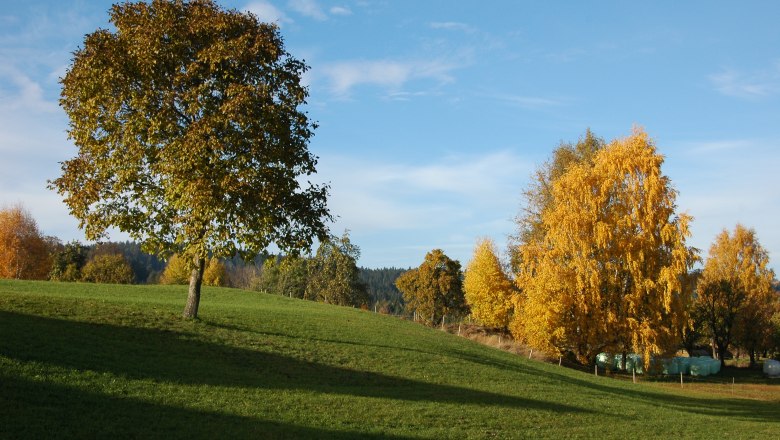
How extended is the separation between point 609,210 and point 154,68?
32.9 m

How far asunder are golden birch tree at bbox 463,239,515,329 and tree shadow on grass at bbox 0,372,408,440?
47.2 meters

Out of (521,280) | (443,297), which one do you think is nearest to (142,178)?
(521,280)

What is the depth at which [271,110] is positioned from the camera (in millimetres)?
22109

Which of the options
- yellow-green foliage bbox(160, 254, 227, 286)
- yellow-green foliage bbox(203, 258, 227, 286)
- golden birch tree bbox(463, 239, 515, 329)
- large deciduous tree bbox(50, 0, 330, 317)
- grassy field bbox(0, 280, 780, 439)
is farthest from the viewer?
yellow-green foliage bbox(203, 258, 227, 286)

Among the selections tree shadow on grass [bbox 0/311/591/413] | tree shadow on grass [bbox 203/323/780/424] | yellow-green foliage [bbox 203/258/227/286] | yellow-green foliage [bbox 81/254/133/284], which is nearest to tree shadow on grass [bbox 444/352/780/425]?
tree shadow on grass [bbox 203/323/780/424]

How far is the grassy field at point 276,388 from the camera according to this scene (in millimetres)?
13703

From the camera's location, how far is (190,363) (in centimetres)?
1961

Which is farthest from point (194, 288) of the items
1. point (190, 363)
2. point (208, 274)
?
point (208, 274)

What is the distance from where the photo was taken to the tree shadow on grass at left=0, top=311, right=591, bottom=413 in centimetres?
1717

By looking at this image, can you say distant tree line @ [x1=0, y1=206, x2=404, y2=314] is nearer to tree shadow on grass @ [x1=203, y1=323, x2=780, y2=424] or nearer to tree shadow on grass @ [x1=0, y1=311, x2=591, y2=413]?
tree shadow on grass @ [x1=203, y1=323, x2=780, y2=424]

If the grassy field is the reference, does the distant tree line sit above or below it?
above

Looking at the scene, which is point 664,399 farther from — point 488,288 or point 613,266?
point 488,288

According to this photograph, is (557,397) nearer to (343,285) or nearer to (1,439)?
(1,439)

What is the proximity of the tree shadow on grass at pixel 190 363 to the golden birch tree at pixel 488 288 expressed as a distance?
3714 cm
